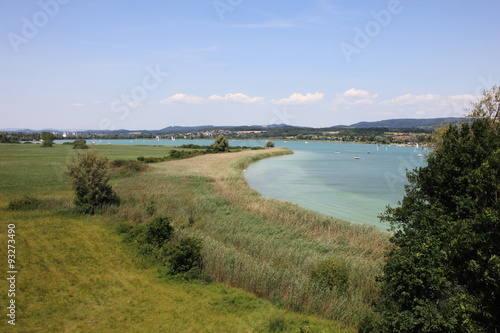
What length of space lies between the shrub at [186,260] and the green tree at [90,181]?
12573mm

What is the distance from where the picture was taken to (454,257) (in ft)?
30.8

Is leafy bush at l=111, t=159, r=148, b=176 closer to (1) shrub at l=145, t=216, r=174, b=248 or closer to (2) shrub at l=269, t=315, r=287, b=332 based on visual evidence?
(1) shrub at l=145, t=216, r=174, b=248

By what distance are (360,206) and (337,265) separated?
70.5 feet

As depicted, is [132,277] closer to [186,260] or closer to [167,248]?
[167,248]

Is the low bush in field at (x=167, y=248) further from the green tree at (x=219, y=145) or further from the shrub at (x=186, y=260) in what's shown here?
the green tree at (x=219, y=145)

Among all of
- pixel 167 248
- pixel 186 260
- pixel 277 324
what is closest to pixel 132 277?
pixel 167 248

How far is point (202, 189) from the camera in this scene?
34938 mm

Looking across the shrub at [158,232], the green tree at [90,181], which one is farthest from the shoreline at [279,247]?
the green tree at [90,181]

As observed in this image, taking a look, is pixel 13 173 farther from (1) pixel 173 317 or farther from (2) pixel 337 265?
(2) pixel 337 265

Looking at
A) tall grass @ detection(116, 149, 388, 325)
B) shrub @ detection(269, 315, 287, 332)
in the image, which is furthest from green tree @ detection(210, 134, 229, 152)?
shrub @ detection(269, 315, 287, 332)

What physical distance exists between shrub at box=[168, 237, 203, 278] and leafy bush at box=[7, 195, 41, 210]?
15518mm

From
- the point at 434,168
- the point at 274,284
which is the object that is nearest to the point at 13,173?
the point at 274,284

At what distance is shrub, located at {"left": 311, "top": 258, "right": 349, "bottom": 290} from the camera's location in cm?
1282

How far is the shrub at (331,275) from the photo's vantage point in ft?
42.1
